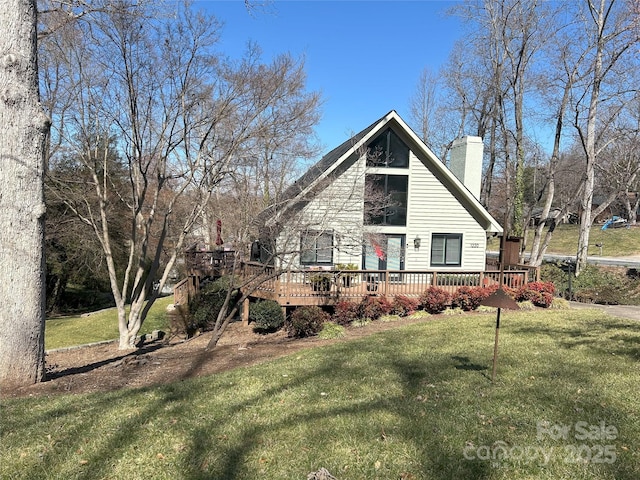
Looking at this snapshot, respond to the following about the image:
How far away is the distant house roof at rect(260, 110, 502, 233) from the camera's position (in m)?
13.4

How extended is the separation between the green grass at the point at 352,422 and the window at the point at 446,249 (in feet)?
34.3

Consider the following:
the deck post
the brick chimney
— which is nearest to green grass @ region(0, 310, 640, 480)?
the deck post

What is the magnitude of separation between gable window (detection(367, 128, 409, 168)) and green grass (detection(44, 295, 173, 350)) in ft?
38.1

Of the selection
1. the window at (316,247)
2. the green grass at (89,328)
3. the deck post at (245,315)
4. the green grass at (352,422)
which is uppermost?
the window at (316,247)

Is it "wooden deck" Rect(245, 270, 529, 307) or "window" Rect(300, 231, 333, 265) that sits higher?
"window" Rect(300, 231, 333, 265)

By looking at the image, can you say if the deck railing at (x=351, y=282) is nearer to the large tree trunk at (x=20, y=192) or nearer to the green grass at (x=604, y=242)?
the large tree trunk at (x=20, y=192)

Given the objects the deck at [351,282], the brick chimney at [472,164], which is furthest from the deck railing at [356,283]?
the brick chimney at [472,164]

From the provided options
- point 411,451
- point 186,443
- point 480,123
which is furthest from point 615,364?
point 480,123

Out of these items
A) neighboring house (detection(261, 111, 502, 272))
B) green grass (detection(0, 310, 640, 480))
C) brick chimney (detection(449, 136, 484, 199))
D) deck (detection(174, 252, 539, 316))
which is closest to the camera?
green grass (detection(0, 310, 640, 480))

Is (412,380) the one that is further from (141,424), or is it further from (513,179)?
(513,179)

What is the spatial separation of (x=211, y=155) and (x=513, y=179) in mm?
18803

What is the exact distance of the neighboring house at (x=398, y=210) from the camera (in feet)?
50.6

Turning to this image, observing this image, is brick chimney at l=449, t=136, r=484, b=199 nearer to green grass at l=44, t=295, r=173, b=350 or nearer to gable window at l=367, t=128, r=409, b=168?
gable window at l=367, t=128, r=409, b=168

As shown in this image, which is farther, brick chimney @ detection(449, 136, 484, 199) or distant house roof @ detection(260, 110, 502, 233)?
brick chimney @ detection(449, 136, 484, 199)
